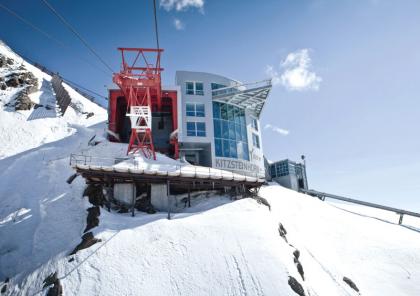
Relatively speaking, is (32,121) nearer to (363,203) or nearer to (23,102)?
(23,102)

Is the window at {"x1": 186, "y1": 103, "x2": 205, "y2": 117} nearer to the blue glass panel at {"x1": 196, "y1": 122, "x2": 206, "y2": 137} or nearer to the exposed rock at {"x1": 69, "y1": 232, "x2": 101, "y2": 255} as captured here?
the blue glass panel at {"x1": 196, "y1": 122, "x2": 206, "y2": 137}

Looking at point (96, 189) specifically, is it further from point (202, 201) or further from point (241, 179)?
point (241, 179)

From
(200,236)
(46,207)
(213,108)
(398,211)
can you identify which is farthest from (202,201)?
(398,211)

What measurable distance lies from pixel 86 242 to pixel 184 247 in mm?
5915

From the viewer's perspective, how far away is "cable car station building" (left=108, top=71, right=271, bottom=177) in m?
32.9

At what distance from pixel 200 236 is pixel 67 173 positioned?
14.6m

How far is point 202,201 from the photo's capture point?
71.1 feet

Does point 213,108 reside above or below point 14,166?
above

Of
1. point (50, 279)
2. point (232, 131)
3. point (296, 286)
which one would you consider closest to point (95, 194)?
point (50, 279)

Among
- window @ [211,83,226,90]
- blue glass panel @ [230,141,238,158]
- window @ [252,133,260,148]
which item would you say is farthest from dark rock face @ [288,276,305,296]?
window @ [211,83,226,90]

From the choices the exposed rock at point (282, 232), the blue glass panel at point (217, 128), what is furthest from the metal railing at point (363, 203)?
the exposed rock at point (282, 232)

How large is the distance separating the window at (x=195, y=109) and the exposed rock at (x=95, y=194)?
56.4 feet

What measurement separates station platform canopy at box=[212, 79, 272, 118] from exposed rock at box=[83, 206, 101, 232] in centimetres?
2275

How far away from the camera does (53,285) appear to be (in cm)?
1238
